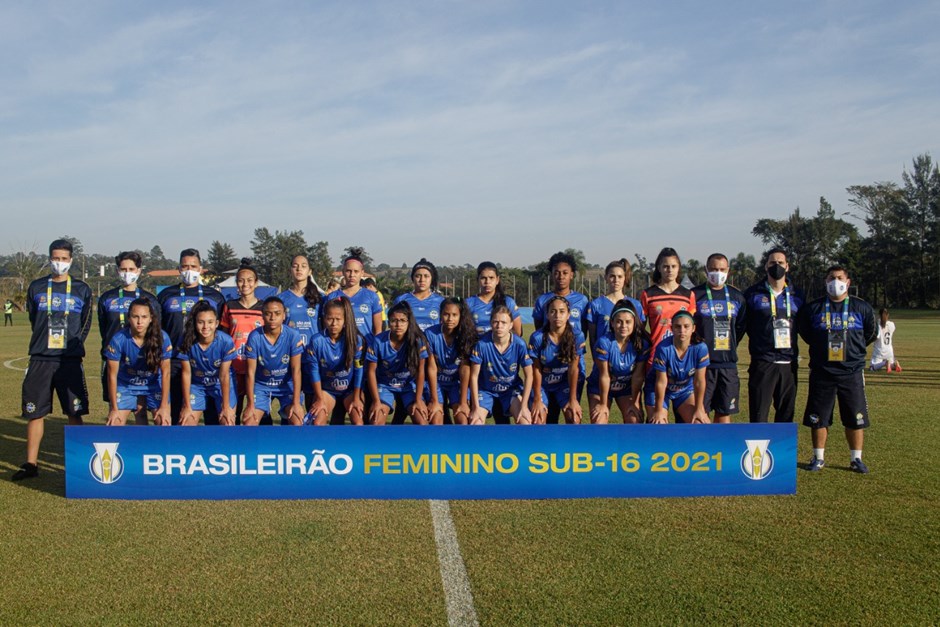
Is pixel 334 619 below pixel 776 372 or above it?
below

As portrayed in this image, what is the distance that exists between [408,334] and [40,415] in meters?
3.29

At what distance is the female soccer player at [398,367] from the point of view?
20.9 ft

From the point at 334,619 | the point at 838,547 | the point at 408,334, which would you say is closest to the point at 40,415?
the point at 408,334

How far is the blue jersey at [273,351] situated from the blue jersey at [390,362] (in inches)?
26.1

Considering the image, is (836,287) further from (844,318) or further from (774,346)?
(774,346)

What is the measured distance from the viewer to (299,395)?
6.31 metres

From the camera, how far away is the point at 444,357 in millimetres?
6559

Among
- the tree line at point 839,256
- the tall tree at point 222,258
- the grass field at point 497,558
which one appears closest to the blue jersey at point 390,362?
the grass field at point 497,558

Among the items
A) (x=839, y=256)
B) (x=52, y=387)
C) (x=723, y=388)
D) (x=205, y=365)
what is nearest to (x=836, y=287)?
(x=723, y=388)

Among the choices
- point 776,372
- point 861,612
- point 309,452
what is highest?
point 776,372

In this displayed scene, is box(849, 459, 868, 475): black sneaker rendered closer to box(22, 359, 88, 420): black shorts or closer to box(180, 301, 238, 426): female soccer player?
box(180, 301, 238, 426): female soccer player

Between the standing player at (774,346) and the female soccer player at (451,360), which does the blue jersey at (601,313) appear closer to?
the standing player at (774,346)

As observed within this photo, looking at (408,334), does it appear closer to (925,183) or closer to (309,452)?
(309,452)

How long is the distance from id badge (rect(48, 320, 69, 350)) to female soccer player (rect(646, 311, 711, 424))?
5.25 metres
